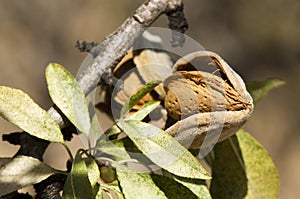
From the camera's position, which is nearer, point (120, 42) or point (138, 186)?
point (138, 186)

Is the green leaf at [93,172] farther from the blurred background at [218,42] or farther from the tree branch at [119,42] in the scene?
the blurred background at [218,42]

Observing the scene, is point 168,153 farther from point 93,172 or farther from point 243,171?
point 243,171

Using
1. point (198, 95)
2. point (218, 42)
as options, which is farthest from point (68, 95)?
point (218, 42)

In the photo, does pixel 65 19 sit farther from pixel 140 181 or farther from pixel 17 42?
pixel 140 181

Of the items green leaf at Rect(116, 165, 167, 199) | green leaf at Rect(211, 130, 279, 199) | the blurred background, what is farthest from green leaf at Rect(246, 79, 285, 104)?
the blurred background

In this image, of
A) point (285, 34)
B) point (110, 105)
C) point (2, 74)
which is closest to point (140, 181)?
point (110, 105)

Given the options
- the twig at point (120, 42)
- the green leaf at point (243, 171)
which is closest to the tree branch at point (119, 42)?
the twig at point (120, 42)
